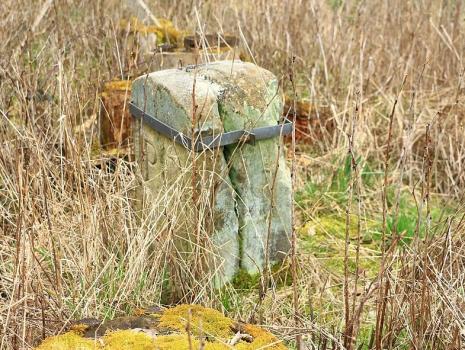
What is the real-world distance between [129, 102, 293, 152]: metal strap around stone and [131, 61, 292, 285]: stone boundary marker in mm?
28

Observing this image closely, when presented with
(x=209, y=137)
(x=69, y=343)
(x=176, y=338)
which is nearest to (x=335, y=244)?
(x=209, y=137)

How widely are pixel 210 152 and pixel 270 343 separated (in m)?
1.07

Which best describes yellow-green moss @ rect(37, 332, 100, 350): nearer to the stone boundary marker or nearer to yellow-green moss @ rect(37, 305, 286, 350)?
yellow-green moss @ rect(37, 305, 286, 350)

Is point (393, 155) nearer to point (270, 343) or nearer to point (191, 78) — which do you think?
point (191, 78)

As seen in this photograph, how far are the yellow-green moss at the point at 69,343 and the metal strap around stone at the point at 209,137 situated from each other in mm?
987

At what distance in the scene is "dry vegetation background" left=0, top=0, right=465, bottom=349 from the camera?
2.37 metres

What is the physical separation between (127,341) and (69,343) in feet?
0.52

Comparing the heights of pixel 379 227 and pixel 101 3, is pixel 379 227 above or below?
below

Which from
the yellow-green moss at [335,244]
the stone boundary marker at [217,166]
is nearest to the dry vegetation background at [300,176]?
the yellow-green moss at [335,244]

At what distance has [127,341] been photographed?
188 cm

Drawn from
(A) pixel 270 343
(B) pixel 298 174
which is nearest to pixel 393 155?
Result: (B) pixel 298 174

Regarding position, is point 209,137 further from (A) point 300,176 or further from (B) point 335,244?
(A) point 300,176

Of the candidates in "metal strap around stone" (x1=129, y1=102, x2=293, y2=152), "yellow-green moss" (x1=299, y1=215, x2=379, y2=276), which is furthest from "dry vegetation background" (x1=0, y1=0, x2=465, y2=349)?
"metal strap around stone" (x1=129, y1=102, x2=293, y2=152)

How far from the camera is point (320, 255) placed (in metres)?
3.59
